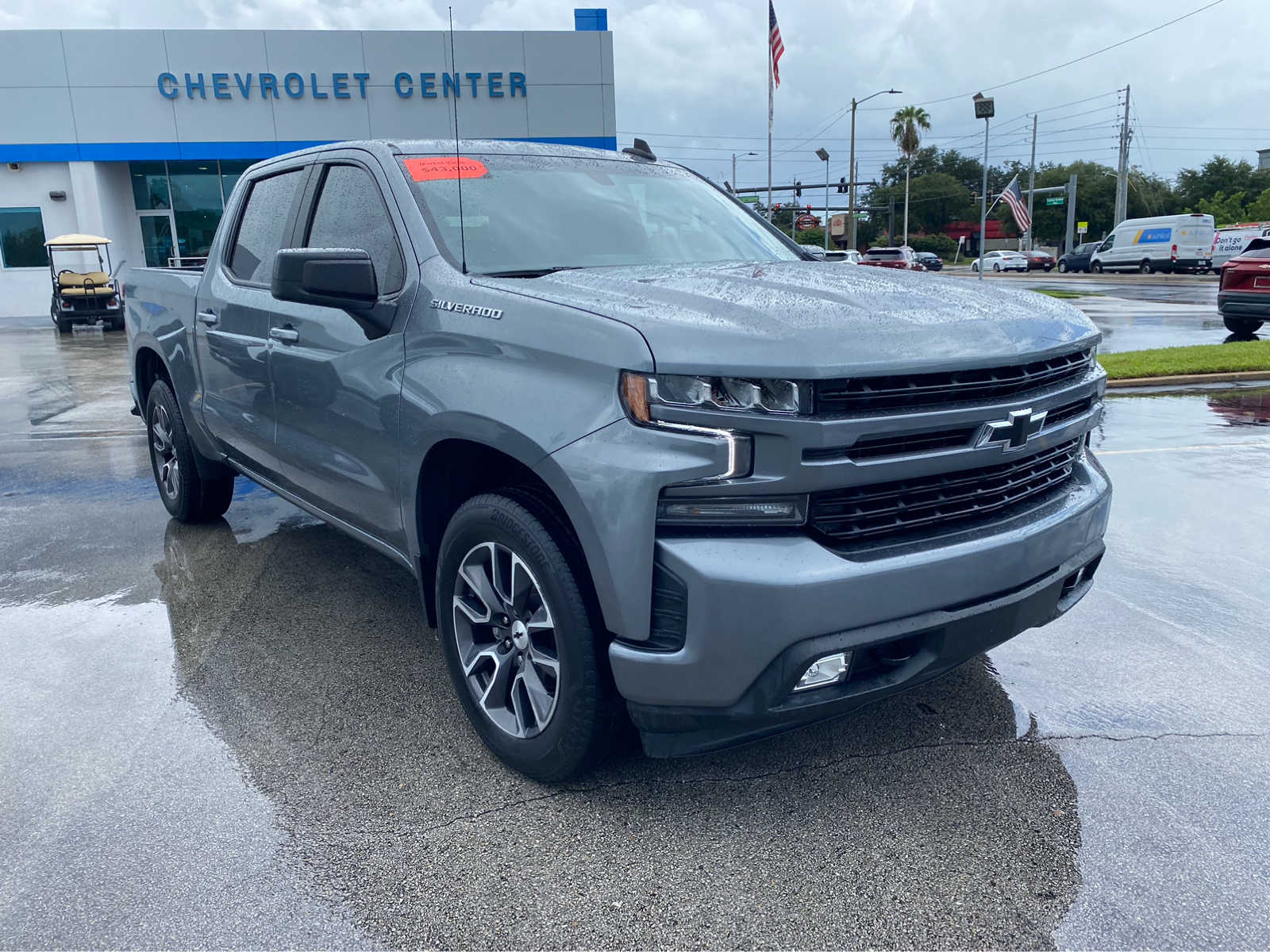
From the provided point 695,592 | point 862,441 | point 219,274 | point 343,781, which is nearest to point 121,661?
point 343,781

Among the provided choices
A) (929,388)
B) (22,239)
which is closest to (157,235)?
(22,239)

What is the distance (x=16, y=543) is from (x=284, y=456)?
2598 mm

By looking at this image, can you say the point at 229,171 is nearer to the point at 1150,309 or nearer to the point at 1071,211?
the point at 1150,309

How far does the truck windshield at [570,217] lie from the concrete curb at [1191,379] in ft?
26.5

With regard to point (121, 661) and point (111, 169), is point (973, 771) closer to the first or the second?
point (121, 661)

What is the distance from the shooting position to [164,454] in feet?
19.7

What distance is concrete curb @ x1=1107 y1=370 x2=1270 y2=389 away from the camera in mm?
10945

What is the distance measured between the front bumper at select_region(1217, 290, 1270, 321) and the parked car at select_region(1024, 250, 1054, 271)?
43.2 metres

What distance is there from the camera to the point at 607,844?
2.70 m

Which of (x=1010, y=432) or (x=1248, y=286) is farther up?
(x=1010, y=432)

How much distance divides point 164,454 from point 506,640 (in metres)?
3.93

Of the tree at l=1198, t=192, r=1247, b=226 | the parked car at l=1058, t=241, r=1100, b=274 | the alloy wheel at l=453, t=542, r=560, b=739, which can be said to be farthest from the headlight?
the tree at l=1198, t=192, r=1247, b=226

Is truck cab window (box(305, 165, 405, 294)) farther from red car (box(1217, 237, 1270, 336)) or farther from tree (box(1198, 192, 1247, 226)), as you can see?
tree (box(1198, 192, 1247, 226))

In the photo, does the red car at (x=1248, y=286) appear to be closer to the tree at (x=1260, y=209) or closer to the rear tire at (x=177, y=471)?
the rear tire at (x=177, y=471)
